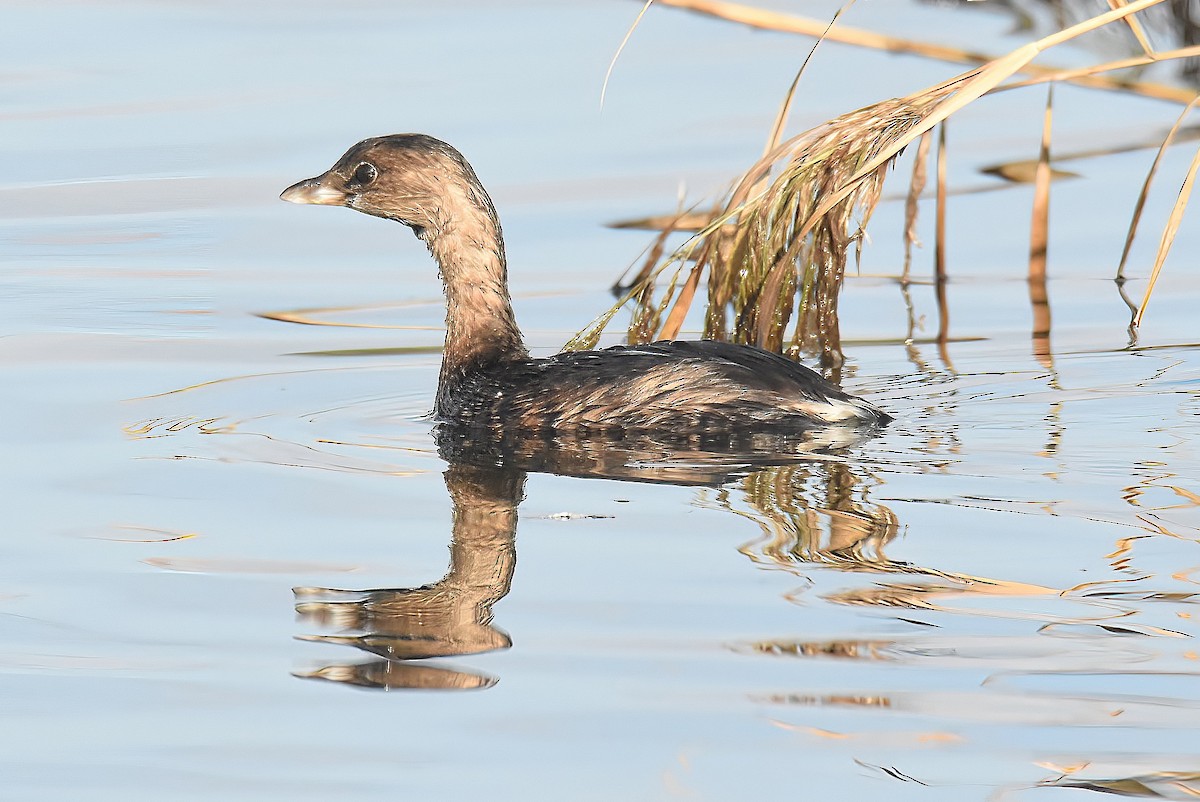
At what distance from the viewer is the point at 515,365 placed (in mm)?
7641

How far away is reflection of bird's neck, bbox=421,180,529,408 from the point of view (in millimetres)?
7852

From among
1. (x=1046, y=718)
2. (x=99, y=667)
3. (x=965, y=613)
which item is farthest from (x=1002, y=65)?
(x=99, y=667)

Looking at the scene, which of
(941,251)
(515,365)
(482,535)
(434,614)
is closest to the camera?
(434,614)

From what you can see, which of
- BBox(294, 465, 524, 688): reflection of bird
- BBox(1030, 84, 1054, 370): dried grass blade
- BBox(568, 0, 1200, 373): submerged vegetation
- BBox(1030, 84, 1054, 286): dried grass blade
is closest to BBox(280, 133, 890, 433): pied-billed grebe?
BBox(568, 0, 1200, 373): submerged vegetation

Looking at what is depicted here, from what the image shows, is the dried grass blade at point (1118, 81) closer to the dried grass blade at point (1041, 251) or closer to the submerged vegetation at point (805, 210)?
the submerged vegetation at point (805, 210)

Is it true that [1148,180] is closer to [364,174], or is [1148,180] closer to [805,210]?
[805,210]

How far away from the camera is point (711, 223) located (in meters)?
7.57

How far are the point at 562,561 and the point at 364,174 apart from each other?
2679 mm

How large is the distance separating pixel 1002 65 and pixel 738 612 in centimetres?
205

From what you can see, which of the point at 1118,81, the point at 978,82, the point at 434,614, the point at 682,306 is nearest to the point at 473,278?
the point at 682,306

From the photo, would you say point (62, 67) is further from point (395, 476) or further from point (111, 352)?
point (395, 476)

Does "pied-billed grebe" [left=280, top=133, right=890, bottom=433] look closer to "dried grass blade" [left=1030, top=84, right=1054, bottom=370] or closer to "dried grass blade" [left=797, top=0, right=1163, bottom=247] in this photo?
"dried grass blade" [left=797, top=0, right=1163, bottom=247]

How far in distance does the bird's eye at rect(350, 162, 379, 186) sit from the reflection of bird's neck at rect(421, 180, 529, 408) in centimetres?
27

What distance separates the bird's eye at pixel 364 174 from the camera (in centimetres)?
793
